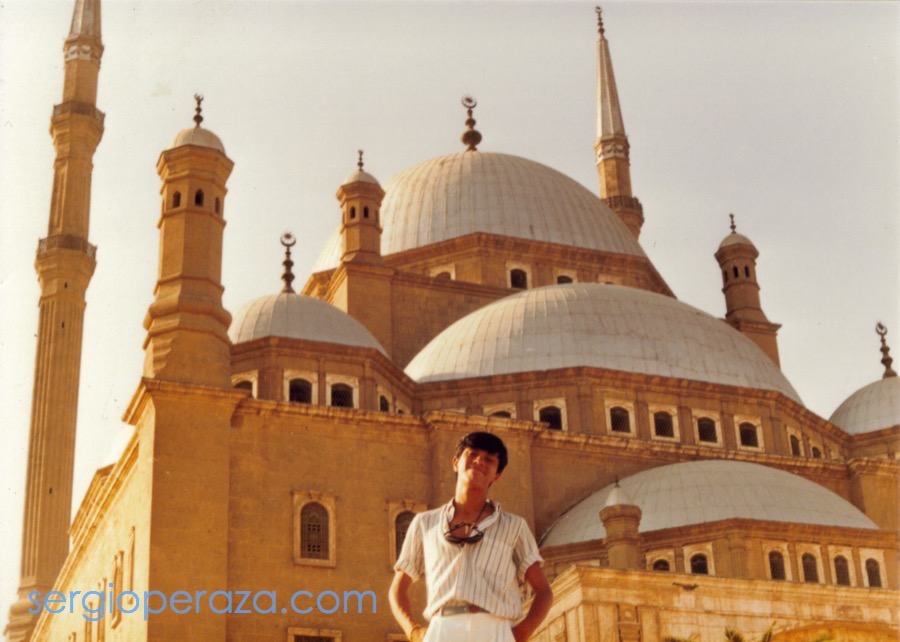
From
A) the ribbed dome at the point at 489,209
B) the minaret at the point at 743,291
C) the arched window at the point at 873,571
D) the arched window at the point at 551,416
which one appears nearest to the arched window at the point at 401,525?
the arched window at the point at 551,416

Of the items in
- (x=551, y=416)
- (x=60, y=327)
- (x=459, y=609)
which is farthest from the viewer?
(x=60, y=327)

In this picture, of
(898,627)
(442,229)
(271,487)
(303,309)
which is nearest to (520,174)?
(442,229)

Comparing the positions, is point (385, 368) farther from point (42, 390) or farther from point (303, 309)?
point (42, 390)

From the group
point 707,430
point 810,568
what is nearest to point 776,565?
point 810,568

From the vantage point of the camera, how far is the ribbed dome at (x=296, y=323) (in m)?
22.1

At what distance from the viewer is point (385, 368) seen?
73.4 feet

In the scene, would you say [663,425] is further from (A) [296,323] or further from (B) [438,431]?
(A) [296,323]

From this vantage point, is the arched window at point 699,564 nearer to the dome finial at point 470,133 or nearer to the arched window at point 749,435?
the arched window at point 749,435

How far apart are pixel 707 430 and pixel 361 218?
8.06 meters

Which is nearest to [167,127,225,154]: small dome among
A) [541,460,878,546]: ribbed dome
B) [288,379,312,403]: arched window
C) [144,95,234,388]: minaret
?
[144,95,234,388]: minaret

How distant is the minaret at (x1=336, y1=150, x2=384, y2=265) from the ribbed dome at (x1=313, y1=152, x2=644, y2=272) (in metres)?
1.81

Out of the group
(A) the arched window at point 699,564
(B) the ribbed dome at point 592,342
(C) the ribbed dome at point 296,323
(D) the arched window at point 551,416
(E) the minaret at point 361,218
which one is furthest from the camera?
(E) the minaret at point 361,218

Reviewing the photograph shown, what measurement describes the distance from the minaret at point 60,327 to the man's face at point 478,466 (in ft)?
79.2

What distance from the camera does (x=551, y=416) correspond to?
74.3ft
